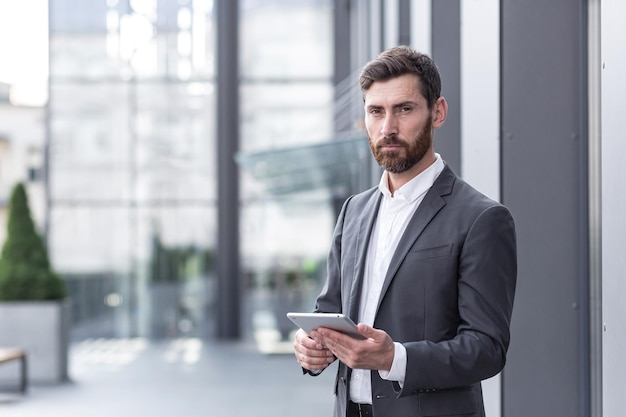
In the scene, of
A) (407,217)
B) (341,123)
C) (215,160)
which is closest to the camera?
(407,217)

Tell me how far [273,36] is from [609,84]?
14648 millimetres

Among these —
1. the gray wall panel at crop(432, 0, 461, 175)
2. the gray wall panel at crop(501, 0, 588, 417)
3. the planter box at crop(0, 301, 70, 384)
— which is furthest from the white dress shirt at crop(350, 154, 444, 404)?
the planter box at crop(0, 301, 70, 384)

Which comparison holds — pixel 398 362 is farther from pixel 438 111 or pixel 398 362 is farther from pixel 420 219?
pixel 438 111

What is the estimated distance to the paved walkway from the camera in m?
9.39

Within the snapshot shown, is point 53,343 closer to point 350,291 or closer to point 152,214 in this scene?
point 152,214

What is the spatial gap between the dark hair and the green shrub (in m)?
9.56

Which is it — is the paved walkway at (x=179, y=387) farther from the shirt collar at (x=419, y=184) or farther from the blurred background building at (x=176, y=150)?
the shirt collar at (x=419, y=184)

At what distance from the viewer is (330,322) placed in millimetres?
2357

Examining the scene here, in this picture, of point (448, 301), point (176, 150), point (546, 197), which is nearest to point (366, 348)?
point (448, 301)

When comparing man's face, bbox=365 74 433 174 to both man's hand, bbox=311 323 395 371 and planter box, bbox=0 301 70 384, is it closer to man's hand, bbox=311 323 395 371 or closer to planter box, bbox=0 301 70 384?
man's hand, bbox=311 323 395 371

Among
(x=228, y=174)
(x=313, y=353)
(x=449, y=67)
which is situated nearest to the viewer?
(x=313, y=353)

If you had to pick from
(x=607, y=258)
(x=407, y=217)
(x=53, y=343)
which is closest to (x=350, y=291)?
(x=407, y=217)

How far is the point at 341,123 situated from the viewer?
598 inches

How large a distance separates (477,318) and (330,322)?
0.37m
